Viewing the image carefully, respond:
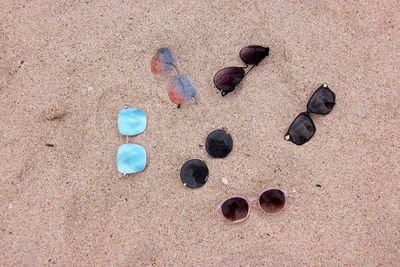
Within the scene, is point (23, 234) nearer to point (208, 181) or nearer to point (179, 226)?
point (179, 226)

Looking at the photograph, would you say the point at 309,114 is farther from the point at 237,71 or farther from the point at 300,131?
the point at 237,71

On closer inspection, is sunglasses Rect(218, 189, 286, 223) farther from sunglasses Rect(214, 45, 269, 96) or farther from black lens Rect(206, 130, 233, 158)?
sunglasses Rect(214, 45, 269, 96)

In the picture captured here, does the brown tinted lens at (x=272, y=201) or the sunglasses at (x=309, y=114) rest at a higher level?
the sunglasses at (x=309, y=114)

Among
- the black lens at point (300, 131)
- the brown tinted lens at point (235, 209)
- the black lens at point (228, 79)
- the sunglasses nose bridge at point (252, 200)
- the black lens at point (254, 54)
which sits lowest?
the brown tinted lens at point (235, 209)

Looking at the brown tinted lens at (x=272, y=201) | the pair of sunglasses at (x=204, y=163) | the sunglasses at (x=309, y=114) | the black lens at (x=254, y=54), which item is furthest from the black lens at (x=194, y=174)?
the black lens at (x=254, y=54)

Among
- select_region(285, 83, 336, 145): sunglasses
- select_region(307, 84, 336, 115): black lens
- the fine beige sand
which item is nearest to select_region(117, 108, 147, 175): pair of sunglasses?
the fine beige sand

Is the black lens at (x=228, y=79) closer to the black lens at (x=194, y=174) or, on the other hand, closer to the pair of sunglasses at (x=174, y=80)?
the pair of sunglasses at (x=174, y=80)

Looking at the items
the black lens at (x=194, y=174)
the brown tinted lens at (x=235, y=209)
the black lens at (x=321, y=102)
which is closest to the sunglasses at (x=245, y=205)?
the brown tinted lens at (x=235, y=209)
